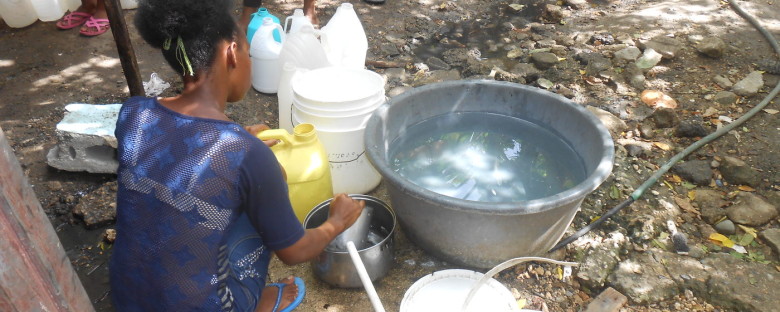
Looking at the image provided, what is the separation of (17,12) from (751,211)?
554 cm

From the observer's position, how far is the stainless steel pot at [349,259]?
2.19 m

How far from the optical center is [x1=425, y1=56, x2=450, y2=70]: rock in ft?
13.8

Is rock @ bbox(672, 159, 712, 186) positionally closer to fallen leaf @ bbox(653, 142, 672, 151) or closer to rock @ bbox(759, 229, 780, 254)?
fallen leaf @ bbox(653, 142, 672, 151)

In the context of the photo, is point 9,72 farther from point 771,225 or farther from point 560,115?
point 771,225

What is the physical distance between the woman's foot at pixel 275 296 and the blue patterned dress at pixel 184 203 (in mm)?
371

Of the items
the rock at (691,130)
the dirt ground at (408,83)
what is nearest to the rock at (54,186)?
the dirt ground at (408,83)

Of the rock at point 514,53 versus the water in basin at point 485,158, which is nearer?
the water in basin at point 485,158

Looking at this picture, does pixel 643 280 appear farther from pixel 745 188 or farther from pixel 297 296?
pixel 297 296

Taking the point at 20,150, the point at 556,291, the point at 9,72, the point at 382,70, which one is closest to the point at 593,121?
the point at 556,291

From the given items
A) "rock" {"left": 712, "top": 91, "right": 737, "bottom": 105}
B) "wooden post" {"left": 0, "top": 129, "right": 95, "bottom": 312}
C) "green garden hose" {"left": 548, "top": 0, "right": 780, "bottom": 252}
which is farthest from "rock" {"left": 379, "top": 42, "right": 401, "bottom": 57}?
"wooden post" {"left": 0, "top": 129, "right": 95, "bottom": 312}

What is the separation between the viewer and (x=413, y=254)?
8.27 ft

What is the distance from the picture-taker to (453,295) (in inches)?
81.9

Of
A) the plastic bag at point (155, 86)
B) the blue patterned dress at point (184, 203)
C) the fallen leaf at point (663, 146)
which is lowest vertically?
the fallen leaf at point (663, 146)

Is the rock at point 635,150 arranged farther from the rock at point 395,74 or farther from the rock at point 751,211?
the rock at point 395,74
